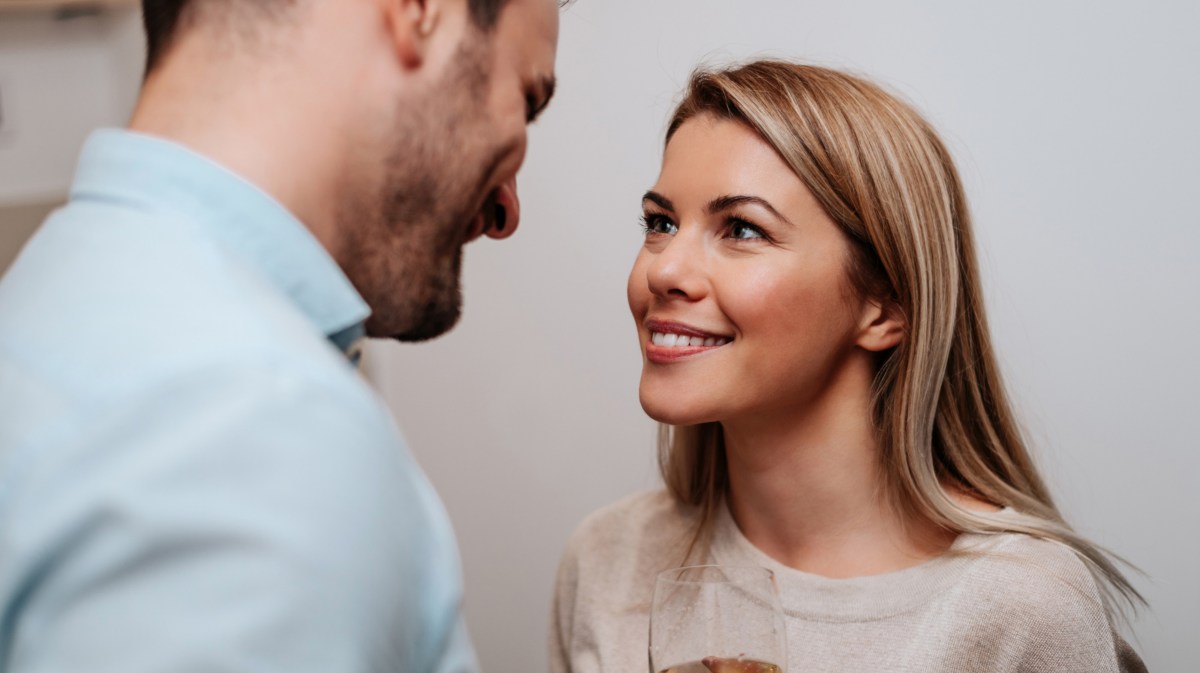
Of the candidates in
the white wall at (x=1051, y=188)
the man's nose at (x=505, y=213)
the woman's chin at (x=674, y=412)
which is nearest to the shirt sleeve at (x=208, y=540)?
the man's nose at (x=505, y=213)

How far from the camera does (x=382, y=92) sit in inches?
33.7

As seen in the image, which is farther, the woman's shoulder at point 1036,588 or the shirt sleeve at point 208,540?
the woman's shoulder at point 1036,588

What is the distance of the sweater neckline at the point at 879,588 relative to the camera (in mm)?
1422

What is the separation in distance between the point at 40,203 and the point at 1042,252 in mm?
2145

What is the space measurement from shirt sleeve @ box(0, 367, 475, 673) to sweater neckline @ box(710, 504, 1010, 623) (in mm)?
922

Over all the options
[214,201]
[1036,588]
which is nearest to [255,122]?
[214,201]

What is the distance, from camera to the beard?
878 millimetres

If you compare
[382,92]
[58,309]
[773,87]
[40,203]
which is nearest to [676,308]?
[773,87]

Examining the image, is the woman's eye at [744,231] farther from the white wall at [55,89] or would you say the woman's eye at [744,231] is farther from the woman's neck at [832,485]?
the white wall at [55,89]

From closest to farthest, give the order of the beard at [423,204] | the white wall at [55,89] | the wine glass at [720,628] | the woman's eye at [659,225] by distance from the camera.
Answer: the beard at [423,204] < the wine glass at [720,628] < the woman's eye at [659,225] < the white wall at [55,89]

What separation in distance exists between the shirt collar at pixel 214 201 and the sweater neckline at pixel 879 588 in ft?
2.98

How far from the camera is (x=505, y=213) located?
3.68 ft

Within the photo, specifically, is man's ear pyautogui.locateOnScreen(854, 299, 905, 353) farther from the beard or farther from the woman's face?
the beard

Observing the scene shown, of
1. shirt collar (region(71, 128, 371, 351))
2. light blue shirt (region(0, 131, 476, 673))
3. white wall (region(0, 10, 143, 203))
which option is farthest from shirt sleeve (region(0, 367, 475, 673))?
white wall (region(0, 10, 143, 203))
